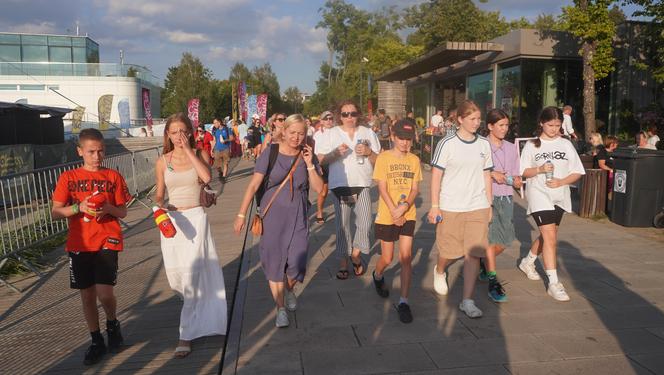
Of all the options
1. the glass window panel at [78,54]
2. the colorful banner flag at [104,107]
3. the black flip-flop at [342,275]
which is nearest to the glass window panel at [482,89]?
the black flip-flop at [342,275]

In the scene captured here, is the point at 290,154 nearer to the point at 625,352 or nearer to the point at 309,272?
the point at 309,272

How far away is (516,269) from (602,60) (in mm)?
10545

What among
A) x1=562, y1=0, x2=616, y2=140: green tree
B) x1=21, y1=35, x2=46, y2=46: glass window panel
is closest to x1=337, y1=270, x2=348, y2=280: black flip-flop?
x1=562, y1=0, x2=616, y2=140: green tree

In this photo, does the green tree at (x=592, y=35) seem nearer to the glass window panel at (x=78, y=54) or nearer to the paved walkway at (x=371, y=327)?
the paved walkway at (x=371, y=327)

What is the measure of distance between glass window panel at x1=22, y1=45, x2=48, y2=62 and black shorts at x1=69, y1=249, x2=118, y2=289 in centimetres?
5398

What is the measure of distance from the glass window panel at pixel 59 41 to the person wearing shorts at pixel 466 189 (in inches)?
2135

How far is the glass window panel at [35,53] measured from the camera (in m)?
49.3

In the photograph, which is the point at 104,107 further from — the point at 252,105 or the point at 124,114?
the point at 252,105

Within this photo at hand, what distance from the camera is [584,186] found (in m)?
8.98

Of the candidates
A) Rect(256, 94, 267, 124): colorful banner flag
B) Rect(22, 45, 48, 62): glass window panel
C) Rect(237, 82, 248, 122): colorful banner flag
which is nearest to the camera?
Rect(256, 94, 267, 124): colorful banner flag

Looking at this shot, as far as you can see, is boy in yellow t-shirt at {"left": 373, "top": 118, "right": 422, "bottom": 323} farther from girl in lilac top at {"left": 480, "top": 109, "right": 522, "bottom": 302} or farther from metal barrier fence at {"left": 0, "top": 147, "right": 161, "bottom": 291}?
metal barrier fence at {"left": 0, "top": 147, "right": 161, "bottom": 291}

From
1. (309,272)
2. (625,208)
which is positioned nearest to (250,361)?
(309,272)

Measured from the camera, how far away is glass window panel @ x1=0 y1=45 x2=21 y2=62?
160ft

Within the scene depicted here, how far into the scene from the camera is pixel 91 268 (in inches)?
149
